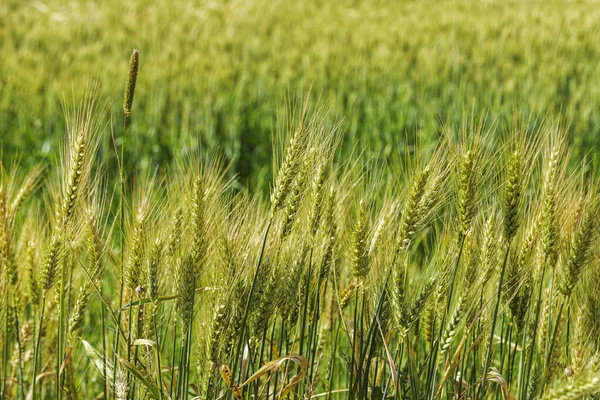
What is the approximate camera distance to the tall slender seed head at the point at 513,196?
1400 millimetres

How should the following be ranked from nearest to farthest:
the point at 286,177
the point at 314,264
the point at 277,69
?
the point at 286,177 < the point at 314,264 < the point at 277,69

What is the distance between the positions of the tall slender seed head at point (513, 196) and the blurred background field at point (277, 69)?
76.9 inches

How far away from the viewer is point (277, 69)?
19.2ft

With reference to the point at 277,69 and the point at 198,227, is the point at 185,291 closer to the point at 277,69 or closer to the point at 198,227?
the point at 198,227

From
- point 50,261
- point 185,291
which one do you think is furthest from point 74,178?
point 185,291

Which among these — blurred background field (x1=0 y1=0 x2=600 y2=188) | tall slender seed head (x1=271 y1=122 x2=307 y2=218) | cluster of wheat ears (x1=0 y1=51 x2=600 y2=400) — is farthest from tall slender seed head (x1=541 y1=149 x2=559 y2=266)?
blurred background field (x1=0 y1=0 x2=600 y2=188)

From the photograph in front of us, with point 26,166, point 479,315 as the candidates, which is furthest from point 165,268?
point 26,166

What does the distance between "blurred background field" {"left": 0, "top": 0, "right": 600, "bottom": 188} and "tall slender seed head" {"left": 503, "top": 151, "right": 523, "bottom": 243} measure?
1953 millimetres

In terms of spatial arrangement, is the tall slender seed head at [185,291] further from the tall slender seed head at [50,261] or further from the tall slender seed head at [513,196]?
the tall slender seed head at [513,196]

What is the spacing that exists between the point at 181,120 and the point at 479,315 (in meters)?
3.69

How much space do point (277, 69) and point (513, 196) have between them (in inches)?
180

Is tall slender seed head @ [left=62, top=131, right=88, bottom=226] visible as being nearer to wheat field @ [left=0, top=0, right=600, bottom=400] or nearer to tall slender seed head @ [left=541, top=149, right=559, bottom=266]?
wheat field @ [left=0, top=0, right=600, bottom=400]

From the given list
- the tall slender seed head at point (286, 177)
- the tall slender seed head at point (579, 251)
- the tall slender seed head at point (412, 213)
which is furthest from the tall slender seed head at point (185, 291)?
the tall slender seed head at point (579, 251)

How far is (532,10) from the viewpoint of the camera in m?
8.23
